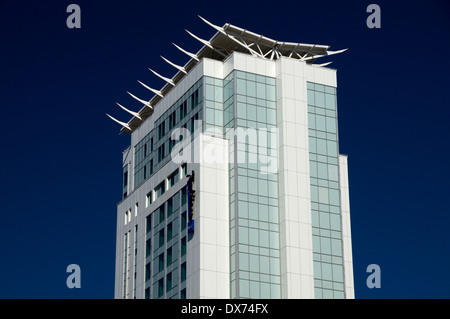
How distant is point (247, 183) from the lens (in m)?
102

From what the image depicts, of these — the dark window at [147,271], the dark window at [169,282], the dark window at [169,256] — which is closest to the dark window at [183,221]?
the dark window at [169,256]

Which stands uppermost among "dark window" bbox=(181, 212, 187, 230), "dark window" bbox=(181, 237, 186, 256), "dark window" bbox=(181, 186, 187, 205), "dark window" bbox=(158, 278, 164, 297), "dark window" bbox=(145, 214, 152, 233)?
"dark window" bbox=(181, 186, 187, 205)

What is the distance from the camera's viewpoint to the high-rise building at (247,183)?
99062 mm

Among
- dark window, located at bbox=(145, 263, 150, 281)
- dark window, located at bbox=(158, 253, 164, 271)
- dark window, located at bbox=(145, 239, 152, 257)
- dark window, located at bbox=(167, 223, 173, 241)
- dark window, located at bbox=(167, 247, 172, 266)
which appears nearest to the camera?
dark window, located at bbox=(167, 247, 172, 266)

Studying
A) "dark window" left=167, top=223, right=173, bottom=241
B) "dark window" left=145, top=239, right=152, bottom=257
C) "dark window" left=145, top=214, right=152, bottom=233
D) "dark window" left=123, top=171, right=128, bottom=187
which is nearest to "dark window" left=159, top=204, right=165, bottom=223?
"dark window" left=167, top=223, right=173, bottom=241

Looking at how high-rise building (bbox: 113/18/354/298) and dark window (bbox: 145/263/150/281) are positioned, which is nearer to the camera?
high-rise building (bbox: 113/18/354/298)

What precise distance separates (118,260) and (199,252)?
85.2 ft

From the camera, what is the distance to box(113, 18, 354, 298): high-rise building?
325 feet

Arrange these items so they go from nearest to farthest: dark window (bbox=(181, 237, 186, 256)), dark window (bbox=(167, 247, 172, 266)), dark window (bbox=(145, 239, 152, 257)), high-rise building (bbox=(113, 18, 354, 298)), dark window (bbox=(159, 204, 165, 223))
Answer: high-rise building (bbox=(113, 18, 354, 298))
dark window (bbox=(181, 237, 186, 256))
dark window (bbox=(167, 247, 172, 266))
dark window (bbox=(159, 204, 165, 223))
dark window (bbox=(145, 239, 152, 257))

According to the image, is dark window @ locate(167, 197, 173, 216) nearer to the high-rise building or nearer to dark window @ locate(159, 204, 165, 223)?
the high-rise building

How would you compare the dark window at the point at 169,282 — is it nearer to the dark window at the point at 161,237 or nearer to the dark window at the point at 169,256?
the dark window at the point at 169,256

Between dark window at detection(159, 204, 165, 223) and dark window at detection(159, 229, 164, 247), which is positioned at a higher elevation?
Result: dark window at detection(159, 204, 165, 223)

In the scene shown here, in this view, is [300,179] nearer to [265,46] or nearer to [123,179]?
[265,46]

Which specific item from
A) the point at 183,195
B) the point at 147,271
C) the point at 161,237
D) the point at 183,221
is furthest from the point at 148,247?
the point at 183,195
